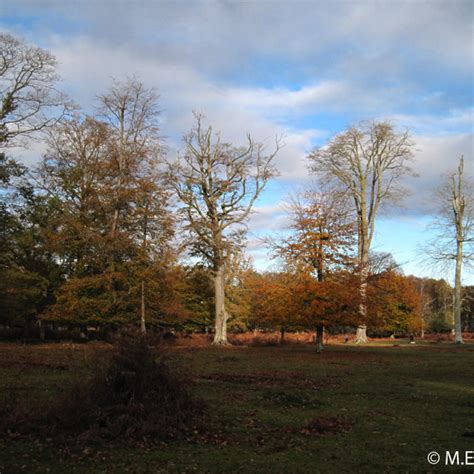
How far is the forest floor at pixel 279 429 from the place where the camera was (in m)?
6.44

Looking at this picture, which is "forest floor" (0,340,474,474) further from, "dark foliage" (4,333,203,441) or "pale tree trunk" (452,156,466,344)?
"pale tree trunk" (452,156,466,344)

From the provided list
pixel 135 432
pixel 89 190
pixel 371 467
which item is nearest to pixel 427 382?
pixel 371 467

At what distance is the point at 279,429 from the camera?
27.7 ft

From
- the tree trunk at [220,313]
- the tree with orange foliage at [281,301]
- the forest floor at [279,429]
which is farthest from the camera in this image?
the tree trunk at [220,313]

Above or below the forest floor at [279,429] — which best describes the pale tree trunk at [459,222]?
above

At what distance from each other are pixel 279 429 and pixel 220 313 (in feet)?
88.5

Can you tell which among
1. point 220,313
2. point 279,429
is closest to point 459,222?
point 220,313

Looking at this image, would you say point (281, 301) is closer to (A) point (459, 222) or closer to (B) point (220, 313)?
(B) point (220, 313)

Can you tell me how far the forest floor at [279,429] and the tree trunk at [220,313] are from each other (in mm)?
19284

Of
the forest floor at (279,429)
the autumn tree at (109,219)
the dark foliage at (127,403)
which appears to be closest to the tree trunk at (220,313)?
the autumn tree at (109,219)

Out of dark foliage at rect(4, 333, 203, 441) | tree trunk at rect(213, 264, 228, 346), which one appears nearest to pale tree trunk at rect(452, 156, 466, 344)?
tree trunk at rect(213, 264, 228, 346)

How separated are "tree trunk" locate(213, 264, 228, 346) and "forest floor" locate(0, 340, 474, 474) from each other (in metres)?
19.3

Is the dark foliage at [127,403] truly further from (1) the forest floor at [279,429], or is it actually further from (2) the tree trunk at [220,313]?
(2) the tree trunk at [220,313]

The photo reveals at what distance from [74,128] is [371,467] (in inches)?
1337
